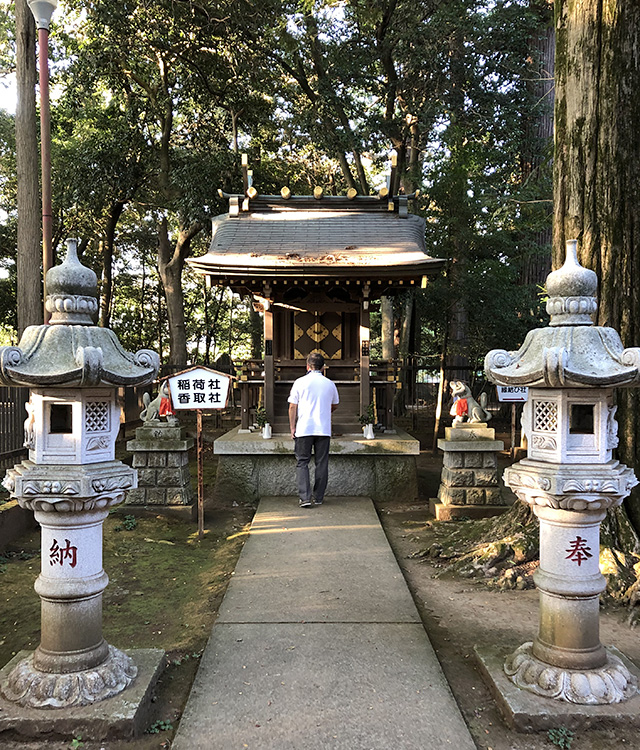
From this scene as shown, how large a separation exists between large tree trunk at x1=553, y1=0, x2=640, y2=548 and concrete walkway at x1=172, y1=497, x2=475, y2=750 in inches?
90.5

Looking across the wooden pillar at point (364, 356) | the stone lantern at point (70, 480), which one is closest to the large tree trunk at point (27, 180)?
the wooden pillar at point (364, 356)

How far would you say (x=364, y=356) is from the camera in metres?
9.02

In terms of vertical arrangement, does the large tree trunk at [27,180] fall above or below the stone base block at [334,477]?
above

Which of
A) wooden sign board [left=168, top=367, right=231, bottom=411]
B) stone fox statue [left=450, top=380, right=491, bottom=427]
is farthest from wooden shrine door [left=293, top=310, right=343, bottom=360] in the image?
wooden sign board [left=168, top=367, right=231, bottom=411]

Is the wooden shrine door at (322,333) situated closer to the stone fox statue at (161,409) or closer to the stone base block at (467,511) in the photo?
the stone fox statue at (161,409)

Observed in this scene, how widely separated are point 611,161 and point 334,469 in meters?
5.38

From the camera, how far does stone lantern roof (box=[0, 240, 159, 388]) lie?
2658 mm

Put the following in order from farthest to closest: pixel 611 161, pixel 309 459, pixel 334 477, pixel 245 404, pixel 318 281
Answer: pixel 245 404, pixel 318 281, pixel 334 477, pixel 309 459, pixel 611 161

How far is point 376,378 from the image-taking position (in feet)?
30.2

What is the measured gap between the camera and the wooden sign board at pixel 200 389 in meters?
6.30

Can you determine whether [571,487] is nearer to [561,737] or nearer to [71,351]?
[561,737]

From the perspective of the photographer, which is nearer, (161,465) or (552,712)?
(552,712)

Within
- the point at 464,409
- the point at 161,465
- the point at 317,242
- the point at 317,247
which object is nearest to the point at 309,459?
the point at 161,465

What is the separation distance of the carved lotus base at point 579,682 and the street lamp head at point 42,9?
802 cm
